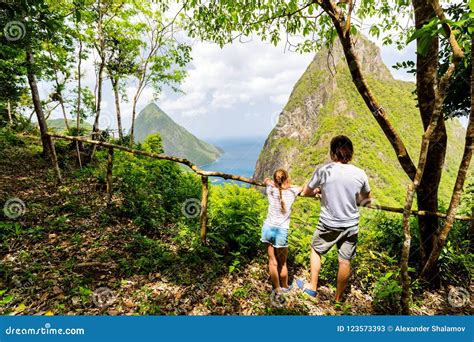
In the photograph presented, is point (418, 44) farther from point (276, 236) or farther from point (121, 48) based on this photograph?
point (121, 48)

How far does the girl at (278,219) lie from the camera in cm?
367

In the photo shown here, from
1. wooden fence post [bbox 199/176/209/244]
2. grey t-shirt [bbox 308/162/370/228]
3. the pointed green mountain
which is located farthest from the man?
the pointed green mountain

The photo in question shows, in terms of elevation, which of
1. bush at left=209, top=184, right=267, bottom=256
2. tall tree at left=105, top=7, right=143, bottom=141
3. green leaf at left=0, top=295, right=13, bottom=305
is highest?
tall tree at left=105, top=7, right=143, bottom=141

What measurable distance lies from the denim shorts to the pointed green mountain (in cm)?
8517

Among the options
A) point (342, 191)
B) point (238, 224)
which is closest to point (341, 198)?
point (342, 191)

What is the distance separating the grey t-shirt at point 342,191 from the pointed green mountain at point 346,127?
278ft

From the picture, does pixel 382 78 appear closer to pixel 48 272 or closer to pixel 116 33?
pixel 116 33

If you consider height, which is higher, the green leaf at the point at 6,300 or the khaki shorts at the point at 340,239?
the khaki shorts at the point at 340,239

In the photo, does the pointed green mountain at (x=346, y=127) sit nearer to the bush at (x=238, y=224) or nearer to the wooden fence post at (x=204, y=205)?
the bush at (x=238, y=224)

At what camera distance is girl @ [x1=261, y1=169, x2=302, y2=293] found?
3.67 meters

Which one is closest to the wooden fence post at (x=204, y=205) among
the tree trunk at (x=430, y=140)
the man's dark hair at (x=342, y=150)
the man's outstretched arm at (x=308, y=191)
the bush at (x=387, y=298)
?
the man's outstretched arm at (x=308, y=191)

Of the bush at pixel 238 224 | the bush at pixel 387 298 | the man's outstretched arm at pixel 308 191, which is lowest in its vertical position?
the bush at pixel 387 298

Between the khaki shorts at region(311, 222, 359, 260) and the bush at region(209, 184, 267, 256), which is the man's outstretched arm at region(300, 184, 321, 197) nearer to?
the khaki shorts at region(311, 222, 359, 260)

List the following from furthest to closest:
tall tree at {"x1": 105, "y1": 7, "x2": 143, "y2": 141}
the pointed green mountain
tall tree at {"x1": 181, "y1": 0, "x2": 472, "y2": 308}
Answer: the pointed green mountain
tall tree at {"x1": 105, "y1": 7, "x2": 143, "y2": 141}
tall tree at {"x1": 181, "y1": 0, "x2": 472, "y2": 308}
